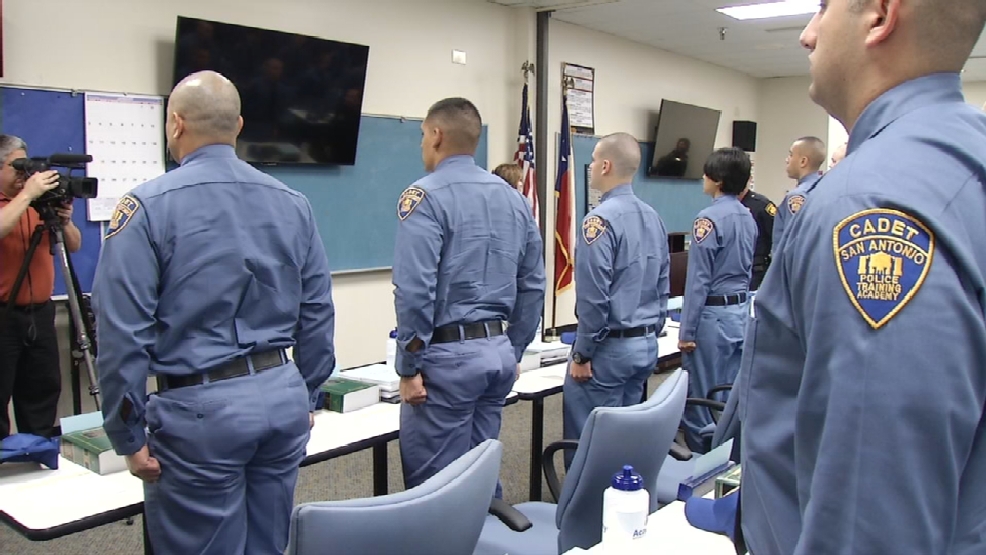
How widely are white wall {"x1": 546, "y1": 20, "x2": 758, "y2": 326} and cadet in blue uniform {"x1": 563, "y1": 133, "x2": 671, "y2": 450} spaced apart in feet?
11.2

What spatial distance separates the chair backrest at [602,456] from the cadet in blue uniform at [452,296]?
66cm

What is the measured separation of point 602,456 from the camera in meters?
1.86

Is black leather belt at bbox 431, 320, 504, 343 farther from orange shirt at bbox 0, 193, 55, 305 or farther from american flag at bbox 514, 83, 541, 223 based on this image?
american flag at bbox 514, 83, 541, 223

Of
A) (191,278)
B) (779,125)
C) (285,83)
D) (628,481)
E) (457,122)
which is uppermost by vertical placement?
(779,125)

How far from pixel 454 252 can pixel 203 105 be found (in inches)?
36.2

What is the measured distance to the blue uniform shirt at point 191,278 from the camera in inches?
68.5

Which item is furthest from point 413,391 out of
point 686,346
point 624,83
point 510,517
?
point 624,83

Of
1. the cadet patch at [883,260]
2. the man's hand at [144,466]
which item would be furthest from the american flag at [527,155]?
the cadet patch at [883,260]

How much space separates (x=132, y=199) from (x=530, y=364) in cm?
183

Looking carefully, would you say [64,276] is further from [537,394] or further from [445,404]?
[537,394]

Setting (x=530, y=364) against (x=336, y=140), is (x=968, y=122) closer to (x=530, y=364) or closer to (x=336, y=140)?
(x=530, y=364)

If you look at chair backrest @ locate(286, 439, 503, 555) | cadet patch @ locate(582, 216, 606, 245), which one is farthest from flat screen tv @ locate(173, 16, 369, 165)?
chair backrest @ locate(286, 439, 503, 555)

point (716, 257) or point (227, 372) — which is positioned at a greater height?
point (716, 257)

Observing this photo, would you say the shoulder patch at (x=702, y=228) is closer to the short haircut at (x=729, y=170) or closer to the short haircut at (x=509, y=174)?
the short haircut at (x=729, y=170)
